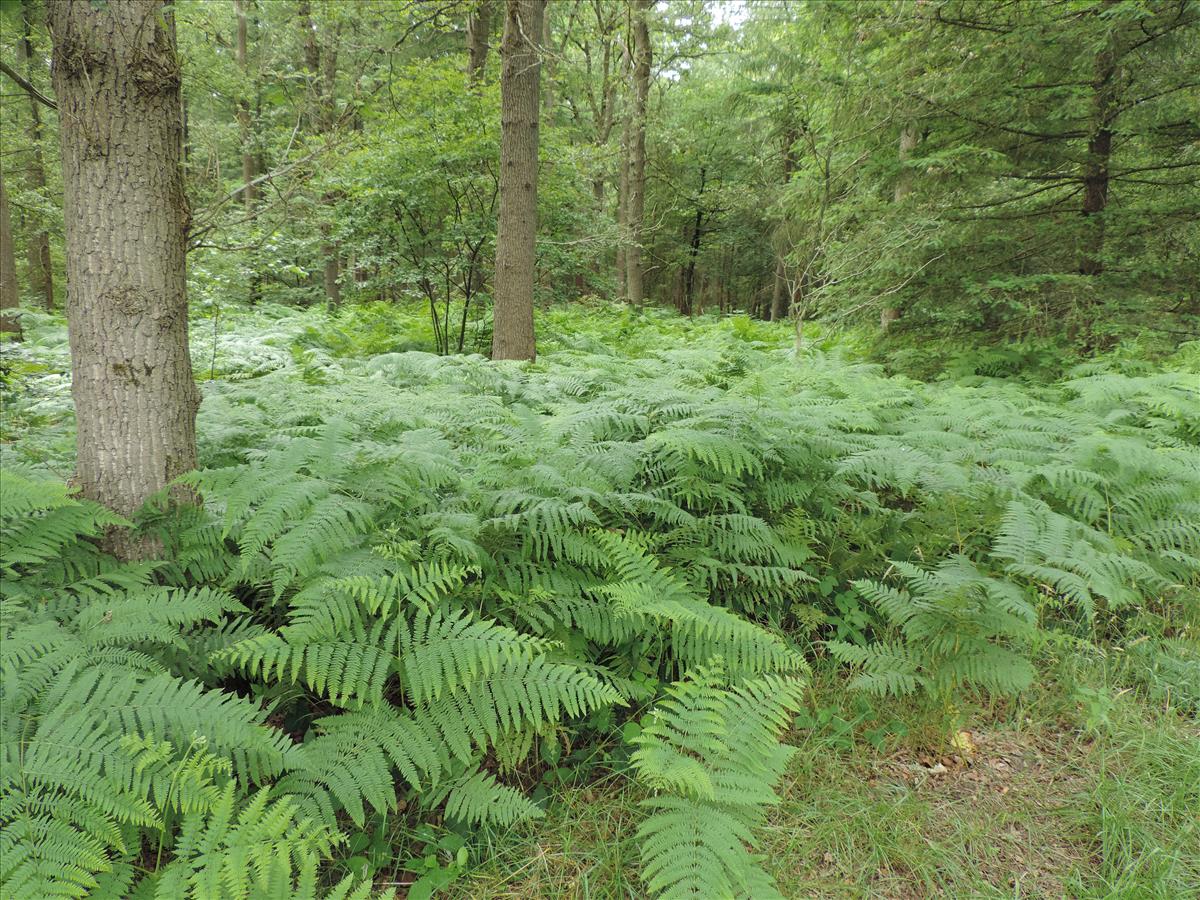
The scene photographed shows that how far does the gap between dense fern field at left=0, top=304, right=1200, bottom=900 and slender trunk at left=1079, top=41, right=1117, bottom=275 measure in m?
2.68

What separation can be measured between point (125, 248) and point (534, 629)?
7.26 ft

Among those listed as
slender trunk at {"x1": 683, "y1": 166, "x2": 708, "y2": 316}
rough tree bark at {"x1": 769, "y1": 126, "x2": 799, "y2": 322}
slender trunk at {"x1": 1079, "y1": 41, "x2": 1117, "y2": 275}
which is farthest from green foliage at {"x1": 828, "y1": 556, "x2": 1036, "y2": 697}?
slender trunk at {"x1": 683, "y1": 166, "x2": 708, "y2": 316}

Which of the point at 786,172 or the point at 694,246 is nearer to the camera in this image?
the point at 786,172

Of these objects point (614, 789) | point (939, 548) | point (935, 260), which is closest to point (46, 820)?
point (614, 789)

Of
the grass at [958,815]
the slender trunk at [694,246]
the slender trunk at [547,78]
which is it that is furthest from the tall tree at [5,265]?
the slender trunk at [694,246]

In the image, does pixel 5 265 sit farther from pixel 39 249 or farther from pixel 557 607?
pixel 557 607

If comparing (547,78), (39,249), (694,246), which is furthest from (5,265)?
(694,246)

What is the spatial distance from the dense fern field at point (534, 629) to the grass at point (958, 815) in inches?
1.0

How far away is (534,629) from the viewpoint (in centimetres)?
241

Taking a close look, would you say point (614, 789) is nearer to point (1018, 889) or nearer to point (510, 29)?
point (1018, 889)

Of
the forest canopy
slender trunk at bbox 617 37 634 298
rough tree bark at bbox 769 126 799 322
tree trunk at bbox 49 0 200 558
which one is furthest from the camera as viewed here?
slender trunk at bbox 617 37 634 298

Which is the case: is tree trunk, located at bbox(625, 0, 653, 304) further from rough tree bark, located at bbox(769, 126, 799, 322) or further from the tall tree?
the tall tree

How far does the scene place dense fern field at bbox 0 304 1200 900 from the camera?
5.44ft

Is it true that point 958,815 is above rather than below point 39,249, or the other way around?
below
